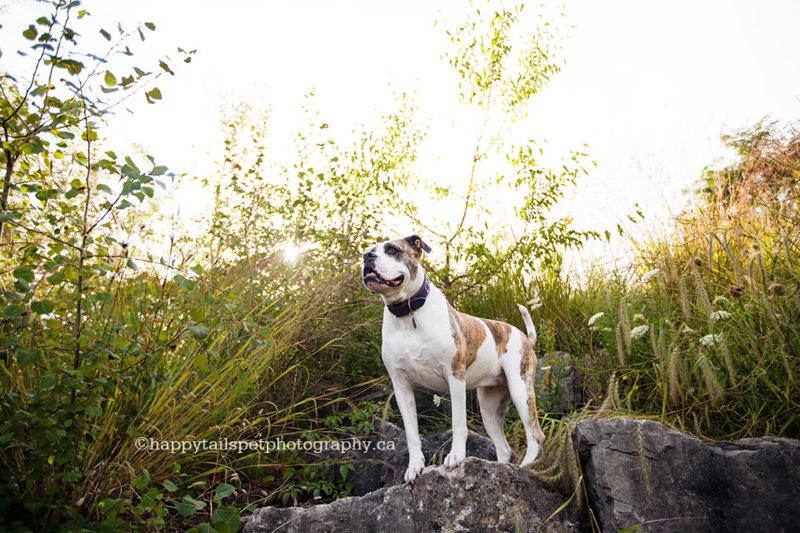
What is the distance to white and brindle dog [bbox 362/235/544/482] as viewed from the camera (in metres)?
3.49

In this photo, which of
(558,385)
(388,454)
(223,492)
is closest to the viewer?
(223,492)

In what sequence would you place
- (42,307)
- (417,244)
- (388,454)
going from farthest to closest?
(388,454) < (417,244) < (42,307)

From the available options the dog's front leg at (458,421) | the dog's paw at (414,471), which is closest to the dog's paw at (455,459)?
the dog's front leg at (458,421)

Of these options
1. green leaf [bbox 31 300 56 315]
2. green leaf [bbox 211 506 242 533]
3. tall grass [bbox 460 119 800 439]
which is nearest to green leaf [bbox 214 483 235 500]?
green leaf [bbox 211 506 242 533]

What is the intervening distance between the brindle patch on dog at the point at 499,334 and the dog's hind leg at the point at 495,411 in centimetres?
27

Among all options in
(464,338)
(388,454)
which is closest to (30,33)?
(464,338)

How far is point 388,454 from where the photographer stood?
4.41 metres

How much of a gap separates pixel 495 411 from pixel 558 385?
852mm

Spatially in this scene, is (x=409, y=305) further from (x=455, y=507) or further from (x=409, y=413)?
(x=455, y=507)

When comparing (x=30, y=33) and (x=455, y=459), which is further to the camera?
(x=455, y=459)

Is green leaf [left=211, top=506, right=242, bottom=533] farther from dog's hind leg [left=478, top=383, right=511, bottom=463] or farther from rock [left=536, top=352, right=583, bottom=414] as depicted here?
rock [left=536, top=352, right=583, bottom=414]

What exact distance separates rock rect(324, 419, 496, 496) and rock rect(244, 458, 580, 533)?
91cm

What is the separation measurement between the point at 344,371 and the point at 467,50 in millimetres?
4025

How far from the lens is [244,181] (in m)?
5.56
